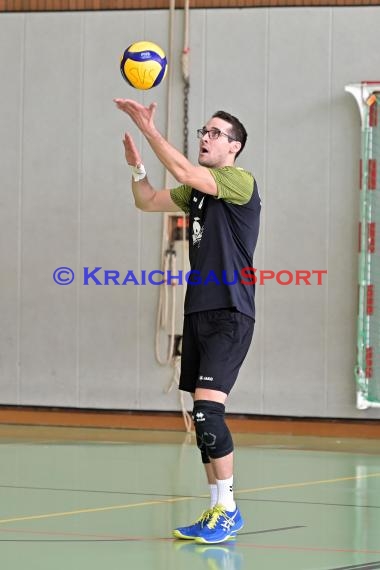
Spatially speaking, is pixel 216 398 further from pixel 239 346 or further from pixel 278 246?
pixel 278 246

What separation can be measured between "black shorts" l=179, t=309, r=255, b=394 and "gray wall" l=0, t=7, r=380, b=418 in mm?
4667

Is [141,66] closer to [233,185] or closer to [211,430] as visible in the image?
[233,185]

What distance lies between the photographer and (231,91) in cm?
1002

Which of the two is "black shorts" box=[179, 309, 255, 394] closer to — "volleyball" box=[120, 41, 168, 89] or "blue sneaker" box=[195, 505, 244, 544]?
"blue sneaker" box=[195, 505, 244, 544]

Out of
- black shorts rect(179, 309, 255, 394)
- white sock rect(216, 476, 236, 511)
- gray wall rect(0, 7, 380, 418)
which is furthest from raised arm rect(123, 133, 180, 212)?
gray wall rect(0, 7, 380, 418)

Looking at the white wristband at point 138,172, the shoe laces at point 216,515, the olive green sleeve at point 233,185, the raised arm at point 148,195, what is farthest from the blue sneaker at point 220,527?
the white wristband at point 138,172

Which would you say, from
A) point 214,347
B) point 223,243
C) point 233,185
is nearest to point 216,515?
point 214,347

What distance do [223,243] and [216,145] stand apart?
18.4 inches

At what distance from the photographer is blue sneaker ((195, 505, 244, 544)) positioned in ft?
16.1

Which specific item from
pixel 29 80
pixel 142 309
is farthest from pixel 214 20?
pixel 142 309

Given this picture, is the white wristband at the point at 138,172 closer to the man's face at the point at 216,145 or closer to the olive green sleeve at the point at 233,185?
the man's face at the point at 216,145

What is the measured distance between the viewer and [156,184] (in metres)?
10.2

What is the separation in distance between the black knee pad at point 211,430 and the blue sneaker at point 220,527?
0.25m

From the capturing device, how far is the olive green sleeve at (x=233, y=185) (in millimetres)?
5109
